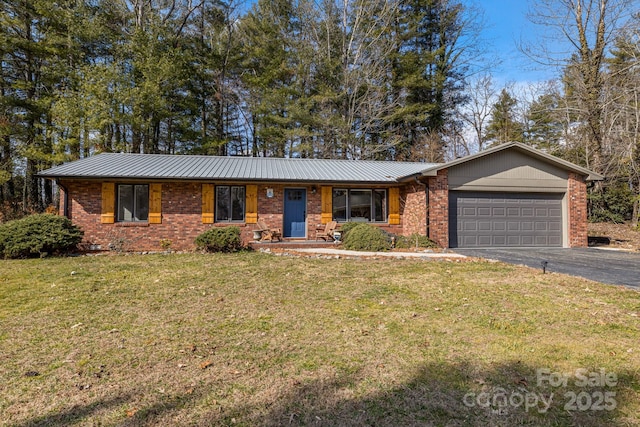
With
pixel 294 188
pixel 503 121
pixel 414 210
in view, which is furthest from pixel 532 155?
pixel 503 121

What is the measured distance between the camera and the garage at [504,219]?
464 inches

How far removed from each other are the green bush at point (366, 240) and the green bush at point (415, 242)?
543 mm

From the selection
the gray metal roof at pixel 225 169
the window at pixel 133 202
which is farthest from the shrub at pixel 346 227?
the window at pixel 133 202

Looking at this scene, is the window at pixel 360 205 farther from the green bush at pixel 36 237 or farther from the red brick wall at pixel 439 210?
the green bush at pixel 36 237

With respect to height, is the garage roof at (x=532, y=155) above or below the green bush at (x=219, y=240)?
above

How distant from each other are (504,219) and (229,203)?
1043 cm

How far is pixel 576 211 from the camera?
12078mm

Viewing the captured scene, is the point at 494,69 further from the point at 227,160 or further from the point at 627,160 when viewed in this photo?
the point at 227,160

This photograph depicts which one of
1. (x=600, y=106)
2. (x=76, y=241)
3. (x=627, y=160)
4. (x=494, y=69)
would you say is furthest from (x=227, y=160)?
(x=494, y=69)

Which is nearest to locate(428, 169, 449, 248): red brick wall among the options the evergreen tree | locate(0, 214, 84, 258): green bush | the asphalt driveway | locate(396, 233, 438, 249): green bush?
locate(396, 233, 438, 249): green bush

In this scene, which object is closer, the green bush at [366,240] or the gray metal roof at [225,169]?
the green bush at [366,240]

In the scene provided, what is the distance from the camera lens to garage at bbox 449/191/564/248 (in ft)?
38.7

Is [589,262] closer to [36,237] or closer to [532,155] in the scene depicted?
[532,155]

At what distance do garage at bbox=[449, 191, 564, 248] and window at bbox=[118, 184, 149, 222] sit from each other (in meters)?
11.2
